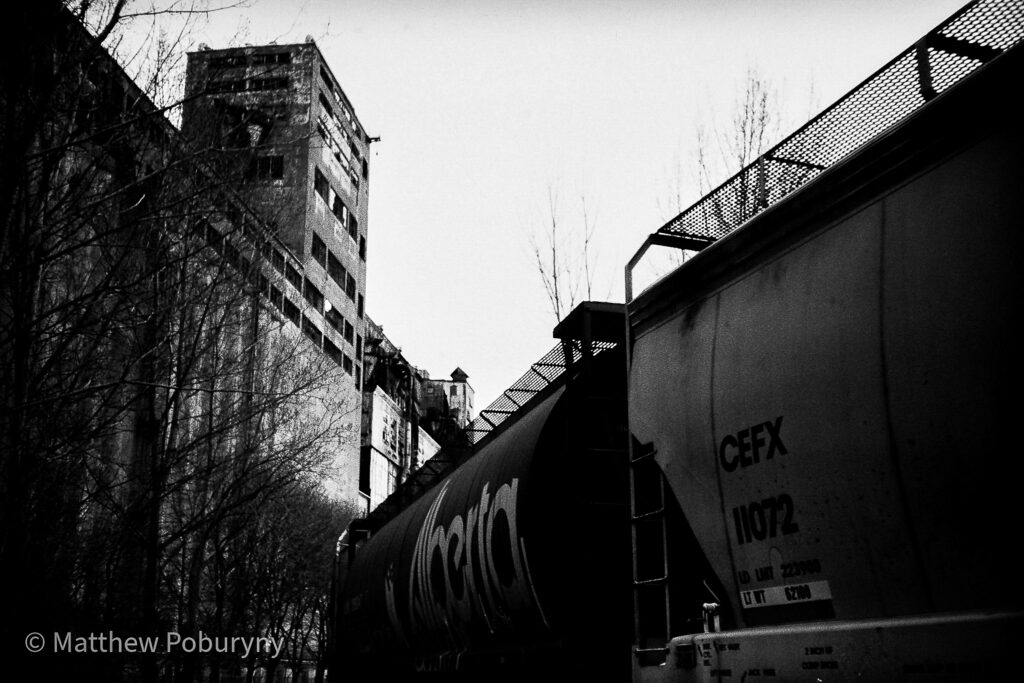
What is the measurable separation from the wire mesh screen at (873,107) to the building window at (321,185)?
2510 inches

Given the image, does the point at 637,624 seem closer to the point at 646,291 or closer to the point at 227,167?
the point at 646,291

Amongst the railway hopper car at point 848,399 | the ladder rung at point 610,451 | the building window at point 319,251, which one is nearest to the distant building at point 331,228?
the building window at point 319,251

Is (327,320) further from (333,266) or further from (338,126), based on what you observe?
(338,126)

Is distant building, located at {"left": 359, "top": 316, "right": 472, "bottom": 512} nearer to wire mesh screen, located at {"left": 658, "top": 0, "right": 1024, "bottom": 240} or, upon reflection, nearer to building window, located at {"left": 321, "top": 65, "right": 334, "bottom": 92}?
building window, located at {"left": 321, "top": 65, "right": 334, "bottom": 92}

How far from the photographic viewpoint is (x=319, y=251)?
68.4 m

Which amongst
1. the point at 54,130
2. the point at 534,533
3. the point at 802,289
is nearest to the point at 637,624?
the point at 534,533

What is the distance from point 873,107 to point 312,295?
2539 inches

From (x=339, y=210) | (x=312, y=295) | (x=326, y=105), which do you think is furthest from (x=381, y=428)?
(x=326, y=105)

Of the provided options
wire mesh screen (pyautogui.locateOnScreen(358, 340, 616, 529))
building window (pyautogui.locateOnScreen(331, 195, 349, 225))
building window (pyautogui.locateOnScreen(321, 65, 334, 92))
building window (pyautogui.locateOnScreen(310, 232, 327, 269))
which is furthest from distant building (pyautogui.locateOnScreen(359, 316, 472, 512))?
wire mesh screen (pyautogui.locateOnScreen(358, 340, 616, 529))

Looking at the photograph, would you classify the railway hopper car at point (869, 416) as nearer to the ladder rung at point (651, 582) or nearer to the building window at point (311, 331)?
the ladder rung at point (651, 582)

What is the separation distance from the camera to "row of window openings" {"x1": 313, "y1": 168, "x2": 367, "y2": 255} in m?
67.7

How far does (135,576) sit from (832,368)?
60.4ft

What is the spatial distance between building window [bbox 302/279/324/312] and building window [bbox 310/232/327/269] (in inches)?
96.4

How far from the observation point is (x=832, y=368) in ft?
12.7
